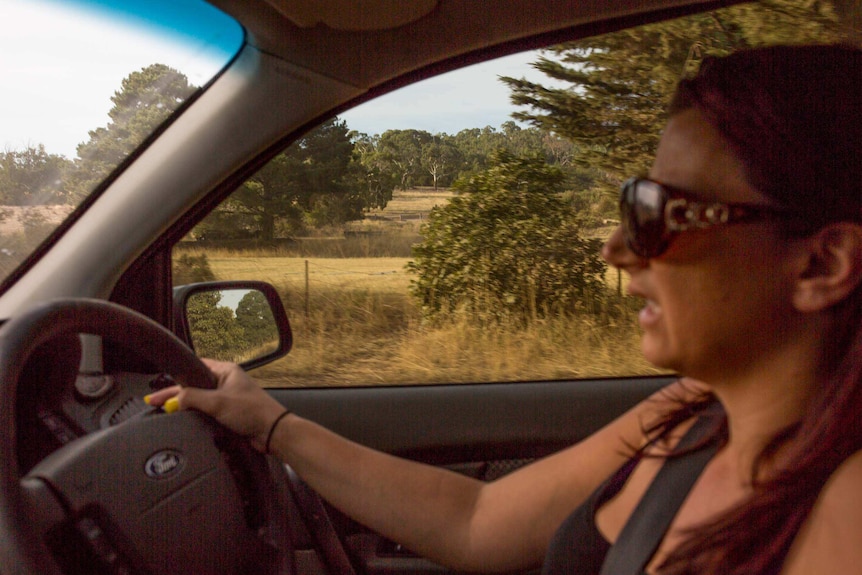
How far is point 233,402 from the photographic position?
1640 millimetres

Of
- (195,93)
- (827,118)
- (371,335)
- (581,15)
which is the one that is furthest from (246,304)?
(827,118)

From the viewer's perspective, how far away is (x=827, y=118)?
3.60 feet

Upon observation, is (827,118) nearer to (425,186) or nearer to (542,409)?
(542,409)

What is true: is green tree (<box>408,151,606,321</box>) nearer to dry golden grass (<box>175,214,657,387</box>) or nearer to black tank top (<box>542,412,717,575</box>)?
dry golden grass (<box>175,214,657,387</box>)

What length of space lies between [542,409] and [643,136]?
1.01 metres

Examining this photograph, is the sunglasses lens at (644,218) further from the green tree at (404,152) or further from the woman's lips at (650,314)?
the green tree at (404,152)

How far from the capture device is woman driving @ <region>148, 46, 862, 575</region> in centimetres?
105

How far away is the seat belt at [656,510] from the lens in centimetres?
131

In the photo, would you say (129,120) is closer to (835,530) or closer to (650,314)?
(650,314)

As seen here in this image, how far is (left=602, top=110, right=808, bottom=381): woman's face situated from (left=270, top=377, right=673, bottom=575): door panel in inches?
58.3

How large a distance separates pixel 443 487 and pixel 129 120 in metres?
1.21

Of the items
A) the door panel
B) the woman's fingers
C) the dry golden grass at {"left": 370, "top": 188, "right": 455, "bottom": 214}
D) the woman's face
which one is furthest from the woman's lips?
the dry golden grass at {"left": 370, "top": 188, "right": 455, "bottom": 214}

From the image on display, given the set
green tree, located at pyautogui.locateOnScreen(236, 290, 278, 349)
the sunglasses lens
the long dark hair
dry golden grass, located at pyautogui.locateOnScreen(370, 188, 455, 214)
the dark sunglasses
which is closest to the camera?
the long dark hair

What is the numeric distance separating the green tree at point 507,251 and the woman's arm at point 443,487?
4.21ft
